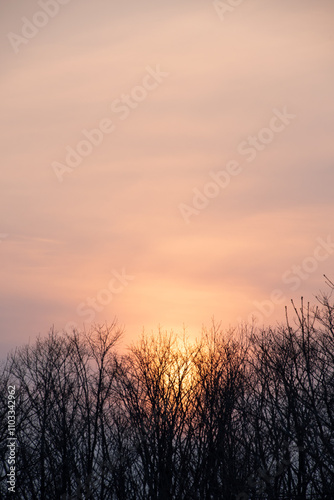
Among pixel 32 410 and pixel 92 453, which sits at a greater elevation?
pixel 32 410

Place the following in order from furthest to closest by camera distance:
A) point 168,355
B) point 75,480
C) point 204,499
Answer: point 75,480
point 168,355
point 204,499

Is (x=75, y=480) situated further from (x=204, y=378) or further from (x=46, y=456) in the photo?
(x=204, y=378)

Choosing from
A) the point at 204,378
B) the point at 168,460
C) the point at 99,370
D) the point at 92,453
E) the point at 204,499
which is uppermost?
the point at 99,370

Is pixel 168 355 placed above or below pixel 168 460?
above

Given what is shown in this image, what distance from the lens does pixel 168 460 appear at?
2402 cm

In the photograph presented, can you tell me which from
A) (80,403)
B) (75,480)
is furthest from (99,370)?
(75,480)

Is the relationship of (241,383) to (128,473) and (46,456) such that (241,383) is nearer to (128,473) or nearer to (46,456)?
(128,473)

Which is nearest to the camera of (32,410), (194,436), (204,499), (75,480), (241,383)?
(204,499)

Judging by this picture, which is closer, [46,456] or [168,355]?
[168,355]

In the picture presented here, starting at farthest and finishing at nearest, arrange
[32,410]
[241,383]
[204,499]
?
[32,410], [241,383], [204,499]

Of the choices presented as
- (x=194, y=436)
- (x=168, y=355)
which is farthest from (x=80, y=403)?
(x=194, y=436)

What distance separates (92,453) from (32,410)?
15.9 ft

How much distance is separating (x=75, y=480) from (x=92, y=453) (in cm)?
190

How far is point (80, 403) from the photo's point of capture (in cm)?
3547
